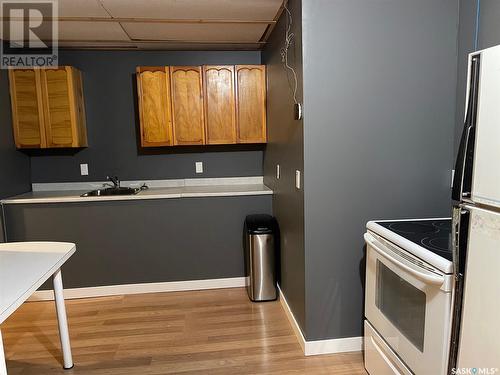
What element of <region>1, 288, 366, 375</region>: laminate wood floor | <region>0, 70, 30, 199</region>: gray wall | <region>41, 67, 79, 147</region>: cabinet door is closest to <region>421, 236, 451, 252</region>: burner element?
<region>1, 288, 366, 375</region>: laminate wood floor

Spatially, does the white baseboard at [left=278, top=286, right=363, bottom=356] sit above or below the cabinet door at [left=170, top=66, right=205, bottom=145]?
below

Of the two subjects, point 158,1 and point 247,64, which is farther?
point 247,64

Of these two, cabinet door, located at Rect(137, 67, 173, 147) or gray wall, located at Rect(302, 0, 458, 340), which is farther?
cabinet door, located at Rect(137, 67, 173, 147)

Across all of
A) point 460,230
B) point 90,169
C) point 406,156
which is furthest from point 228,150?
point 460,230

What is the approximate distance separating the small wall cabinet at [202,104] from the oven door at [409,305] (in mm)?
1944

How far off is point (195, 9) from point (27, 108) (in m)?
1.97

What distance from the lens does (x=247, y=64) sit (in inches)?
146

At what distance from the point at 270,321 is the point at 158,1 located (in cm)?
249

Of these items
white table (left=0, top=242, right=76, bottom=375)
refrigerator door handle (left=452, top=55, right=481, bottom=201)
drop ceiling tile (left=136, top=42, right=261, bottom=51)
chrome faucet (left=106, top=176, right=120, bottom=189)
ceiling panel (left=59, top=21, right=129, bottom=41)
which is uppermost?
drop ceiling tile (left=136, top=42, right=261, bottom=51)

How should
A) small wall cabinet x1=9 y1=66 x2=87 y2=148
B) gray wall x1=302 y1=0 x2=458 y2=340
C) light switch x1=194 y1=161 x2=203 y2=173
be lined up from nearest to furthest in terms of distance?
gray wall x1=302 y1=0 x2=458 y2=340 → small wall cabinet x1=9 y1=66 x2=87 y2=148 → light switch x1=194 y1=161 x2=203 y2=173

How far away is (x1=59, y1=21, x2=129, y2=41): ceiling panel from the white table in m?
1.78

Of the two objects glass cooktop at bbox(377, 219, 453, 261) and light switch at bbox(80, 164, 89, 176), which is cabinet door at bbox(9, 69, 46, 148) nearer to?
light switch at bbox(80, 164, 89, 176)

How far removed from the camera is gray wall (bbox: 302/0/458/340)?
6.77 ft

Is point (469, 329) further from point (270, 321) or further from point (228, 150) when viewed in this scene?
point (228, 150)
